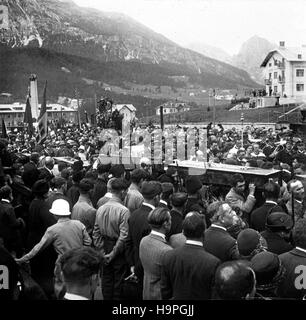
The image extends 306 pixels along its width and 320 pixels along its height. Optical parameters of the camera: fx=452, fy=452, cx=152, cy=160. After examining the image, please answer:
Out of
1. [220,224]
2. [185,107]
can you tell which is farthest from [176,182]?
[185,107]

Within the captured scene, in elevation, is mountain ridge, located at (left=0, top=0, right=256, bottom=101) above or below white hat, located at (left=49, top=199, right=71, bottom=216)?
above

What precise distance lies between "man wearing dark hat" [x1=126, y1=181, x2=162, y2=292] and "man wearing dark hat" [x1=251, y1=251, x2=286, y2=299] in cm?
168

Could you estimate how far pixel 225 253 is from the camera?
4027 millimetres

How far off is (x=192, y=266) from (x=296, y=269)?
90cm

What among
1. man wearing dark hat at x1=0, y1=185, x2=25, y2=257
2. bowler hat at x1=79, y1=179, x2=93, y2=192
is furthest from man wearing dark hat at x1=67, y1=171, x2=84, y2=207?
man wearing dark hat at x1=0, y1=185, x2=25, y2=257

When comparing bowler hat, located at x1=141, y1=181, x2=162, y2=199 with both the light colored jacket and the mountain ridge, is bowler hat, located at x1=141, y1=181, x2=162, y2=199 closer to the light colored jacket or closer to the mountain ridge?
the light colored jacket

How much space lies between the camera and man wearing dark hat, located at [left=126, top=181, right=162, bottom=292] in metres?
4.88

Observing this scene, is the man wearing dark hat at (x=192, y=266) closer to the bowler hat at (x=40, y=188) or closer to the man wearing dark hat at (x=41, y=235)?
the man wearing dark hat at (x=41, y=235)

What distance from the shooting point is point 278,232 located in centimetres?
443

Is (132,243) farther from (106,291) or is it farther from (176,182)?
(176,182)

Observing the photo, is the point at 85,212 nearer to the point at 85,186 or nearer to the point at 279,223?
the point at 85,186

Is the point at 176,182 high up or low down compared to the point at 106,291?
up

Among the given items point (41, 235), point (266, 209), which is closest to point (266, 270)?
point (266, 209)

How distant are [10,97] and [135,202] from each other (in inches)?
1081
